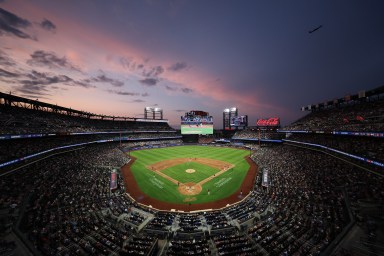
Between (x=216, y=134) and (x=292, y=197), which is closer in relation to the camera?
(x=292, y=197)

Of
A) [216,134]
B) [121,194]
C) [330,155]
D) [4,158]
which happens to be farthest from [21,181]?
[216,134]

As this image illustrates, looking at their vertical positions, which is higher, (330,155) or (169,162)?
(330,155)

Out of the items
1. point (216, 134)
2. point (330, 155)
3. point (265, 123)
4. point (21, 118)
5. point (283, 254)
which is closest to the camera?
point (283, 254)

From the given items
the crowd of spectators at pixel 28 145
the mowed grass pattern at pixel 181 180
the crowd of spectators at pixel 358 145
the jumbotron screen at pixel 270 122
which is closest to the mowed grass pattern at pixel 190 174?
the mowed grass pattern at pixel 181 180

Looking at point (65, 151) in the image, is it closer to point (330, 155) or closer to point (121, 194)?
point (121, 194)

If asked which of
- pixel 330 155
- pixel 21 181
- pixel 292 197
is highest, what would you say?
pixel 330 155

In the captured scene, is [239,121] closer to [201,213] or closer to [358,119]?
[358,119]
